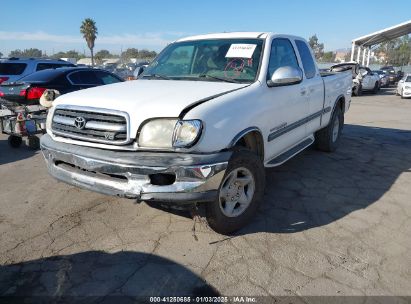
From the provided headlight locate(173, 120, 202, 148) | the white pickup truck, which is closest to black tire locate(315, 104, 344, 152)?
the white pickup truck

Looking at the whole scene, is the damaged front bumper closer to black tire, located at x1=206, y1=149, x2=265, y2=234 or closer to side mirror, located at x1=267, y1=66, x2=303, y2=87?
black tire, located at x1=206, y1=149, x2=265, y2=234

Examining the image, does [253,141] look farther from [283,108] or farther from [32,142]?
[32,142]

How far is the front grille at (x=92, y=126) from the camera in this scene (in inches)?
125

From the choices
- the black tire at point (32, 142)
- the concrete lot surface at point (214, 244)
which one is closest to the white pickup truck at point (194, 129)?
the concrete lot surface at point (214, 244)

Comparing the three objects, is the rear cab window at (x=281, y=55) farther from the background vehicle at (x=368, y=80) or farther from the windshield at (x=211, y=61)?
the background vehicle at (x=368, y=80)

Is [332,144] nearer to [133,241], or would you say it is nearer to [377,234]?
[377,234]

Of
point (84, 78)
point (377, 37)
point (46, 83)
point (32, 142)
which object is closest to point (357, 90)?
point (377, 37)

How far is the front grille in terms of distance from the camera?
3.19m

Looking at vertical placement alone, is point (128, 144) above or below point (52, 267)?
above

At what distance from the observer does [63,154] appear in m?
3.41

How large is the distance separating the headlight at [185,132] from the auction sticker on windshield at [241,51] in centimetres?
149

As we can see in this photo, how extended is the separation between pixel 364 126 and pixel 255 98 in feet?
24.1

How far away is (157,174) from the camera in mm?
3039

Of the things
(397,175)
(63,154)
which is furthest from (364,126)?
(63,154)
